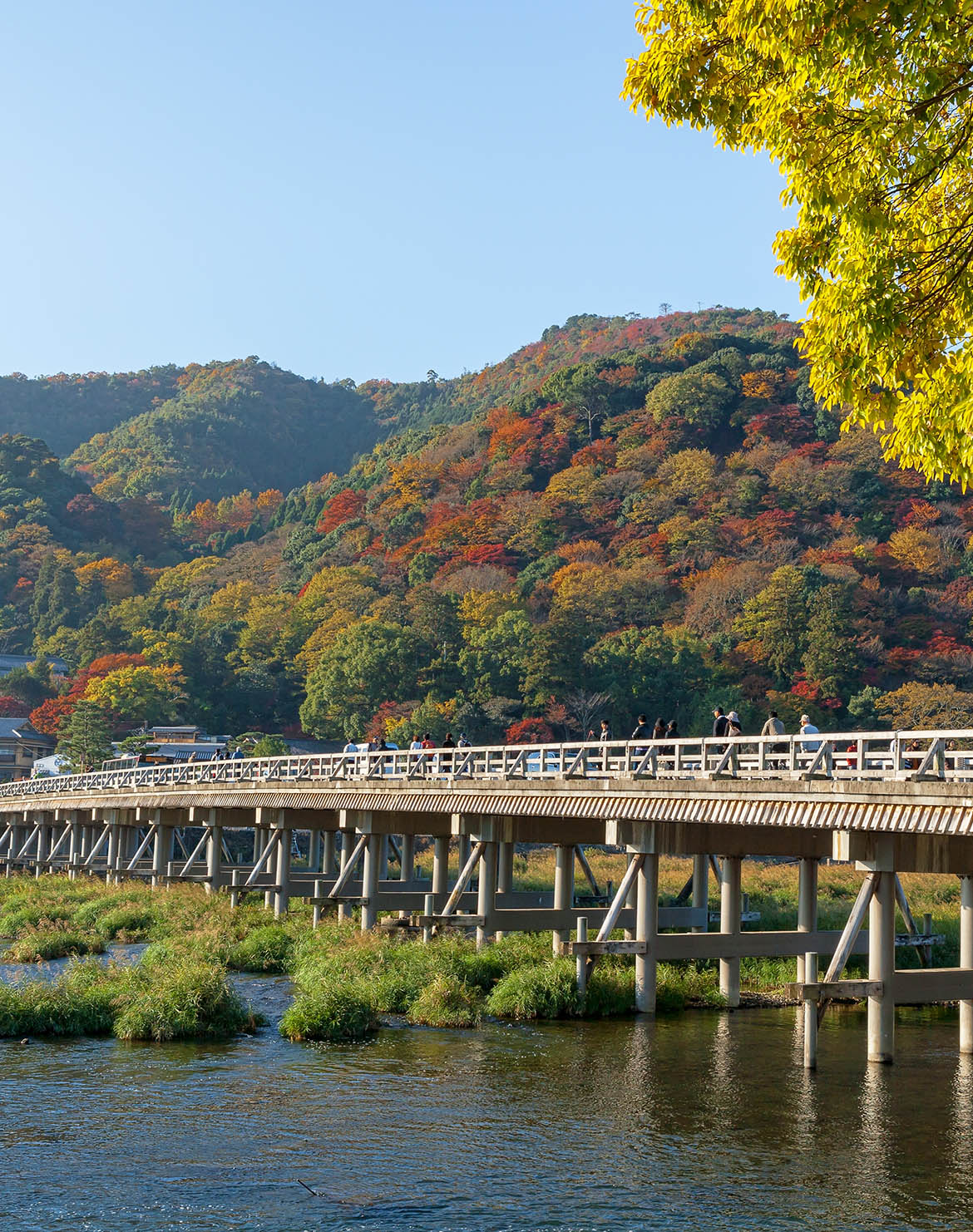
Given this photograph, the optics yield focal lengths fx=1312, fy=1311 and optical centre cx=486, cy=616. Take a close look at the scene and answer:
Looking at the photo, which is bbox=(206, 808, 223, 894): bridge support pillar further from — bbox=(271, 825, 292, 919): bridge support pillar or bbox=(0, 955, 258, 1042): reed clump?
bbox=(0, 955, 258, 1042): reed clump

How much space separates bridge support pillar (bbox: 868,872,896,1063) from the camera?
1897cm

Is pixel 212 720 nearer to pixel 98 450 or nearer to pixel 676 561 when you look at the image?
pixel 676 561

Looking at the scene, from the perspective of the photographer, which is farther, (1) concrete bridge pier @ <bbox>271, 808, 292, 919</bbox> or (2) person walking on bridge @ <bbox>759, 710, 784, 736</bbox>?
(1) concrete bridge pier @ <bbox>271, 808, 292, 919</bbox>

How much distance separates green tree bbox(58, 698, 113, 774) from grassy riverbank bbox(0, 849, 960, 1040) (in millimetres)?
39358

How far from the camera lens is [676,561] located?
95.7m

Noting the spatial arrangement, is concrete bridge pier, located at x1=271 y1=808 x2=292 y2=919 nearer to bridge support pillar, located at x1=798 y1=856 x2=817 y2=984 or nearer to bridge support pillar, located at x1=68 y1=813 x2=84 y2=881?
bridge support pillar, located at x1=798 y1=856 x2=817 y2=984

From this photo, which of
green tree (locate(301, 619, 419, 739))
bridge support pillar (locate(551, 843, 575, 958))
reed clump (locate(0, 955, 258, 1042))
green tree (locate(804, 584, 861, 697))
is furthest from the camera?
green tree (locate(301, 619, 419, 739))

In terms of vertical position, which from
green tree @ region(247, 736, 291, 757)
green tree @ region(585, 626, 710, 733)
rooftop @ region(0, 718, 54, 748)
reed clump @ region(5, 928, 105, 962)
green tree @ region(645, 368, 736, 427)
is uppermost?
green tree @ region(645, 368, 736, 427)

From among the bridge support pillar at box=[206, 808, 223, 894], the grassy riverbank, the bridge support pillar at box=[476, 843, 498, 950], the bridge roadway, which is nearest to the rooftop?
the bridge roadway

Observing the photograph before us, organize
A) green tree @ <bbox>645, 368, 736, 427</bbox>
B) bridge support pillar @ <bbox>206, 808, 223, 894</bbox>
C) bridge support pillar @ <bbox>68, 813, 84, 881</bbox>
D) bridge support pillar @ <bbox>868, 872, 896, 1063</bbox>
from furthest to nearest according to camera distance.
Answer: green tree @ <bbox>645, 368, 736, 427</bbox>
bridge support pillar @ <bbox>68, 813, 84, 881</bbox>
bridge support pillar @ <bbox>206, 808, 223, 894</bbox>
bridge support pillar @ <bbox>868, 872, 896, 1063</bbox>

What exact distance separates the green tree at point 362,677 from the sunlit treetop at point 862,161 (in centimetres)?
7639

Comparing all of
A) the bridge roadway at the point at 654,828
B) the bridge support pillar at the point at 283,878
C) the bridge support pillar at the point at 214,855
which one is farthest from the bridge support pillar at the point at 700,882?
the bridge support pillar at the point at 214,855

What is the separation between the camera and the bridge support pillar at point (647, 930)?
79.9 feet

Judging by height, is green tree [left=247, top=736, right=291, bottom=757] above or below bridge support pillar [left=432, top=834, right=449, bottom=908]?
above
